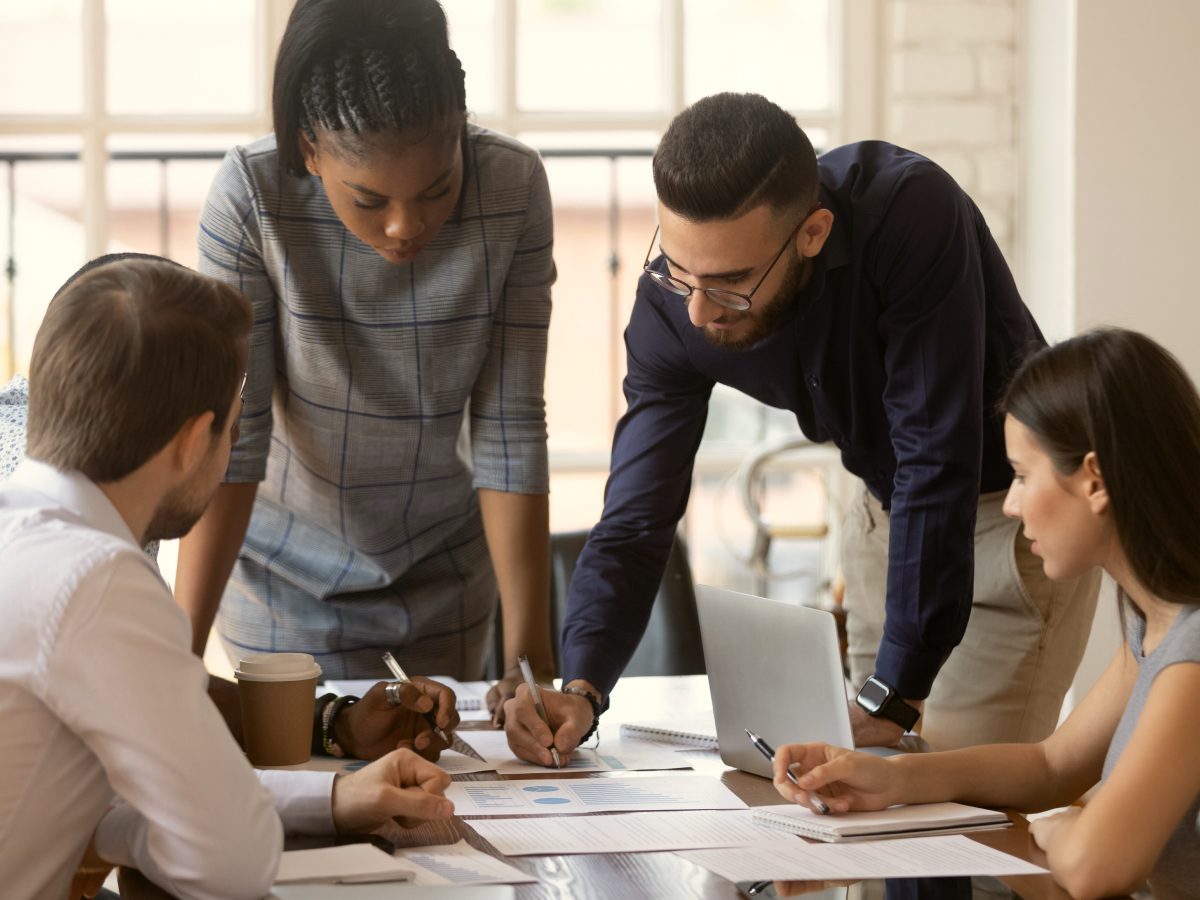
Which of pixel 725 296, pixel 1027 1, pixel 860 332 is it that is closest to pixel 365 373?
pixel 725 296

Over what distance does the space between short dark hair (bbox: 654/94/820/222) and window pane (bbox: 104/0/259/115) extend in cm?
196

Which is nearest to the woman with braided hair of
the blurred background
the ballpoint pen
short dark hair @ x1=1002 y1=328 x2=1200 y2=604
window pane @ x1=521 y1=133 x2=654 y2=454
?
the ballpoint pen

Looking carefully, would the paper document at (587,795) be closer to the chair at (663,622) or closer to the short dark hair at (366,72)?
the short dark hair at (366,72)

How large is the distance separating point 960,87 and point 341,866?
2737 millimetres

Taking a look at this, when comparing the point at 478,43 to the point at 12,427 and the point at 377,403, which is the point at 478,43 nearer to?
the point at 377,403

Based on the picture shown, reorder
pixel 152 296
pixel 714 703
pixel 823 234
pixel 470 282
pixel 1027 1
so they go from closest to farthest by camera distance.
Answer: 1. pixel 152 296
2. pixel 714 703
3. pixel 823 234
4. pixel 470 282
5. pixel 1027 1

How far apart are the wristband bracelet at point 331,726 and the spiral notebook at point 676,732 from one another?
1.15ft

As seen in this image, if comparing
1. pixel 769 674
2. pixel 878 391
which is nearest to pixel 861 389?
pixel 878 391

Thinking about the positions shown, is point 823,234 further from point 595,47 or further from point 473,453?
point 595,47

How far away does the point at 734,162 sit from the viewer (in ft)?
5.20

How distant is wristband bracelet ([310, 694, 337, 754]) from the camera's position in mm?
1523

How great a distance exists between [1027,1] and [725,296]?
211 centimetres

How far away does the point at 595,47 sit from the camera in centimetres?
345

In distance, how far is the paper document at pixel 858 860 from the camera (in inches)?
43.6
